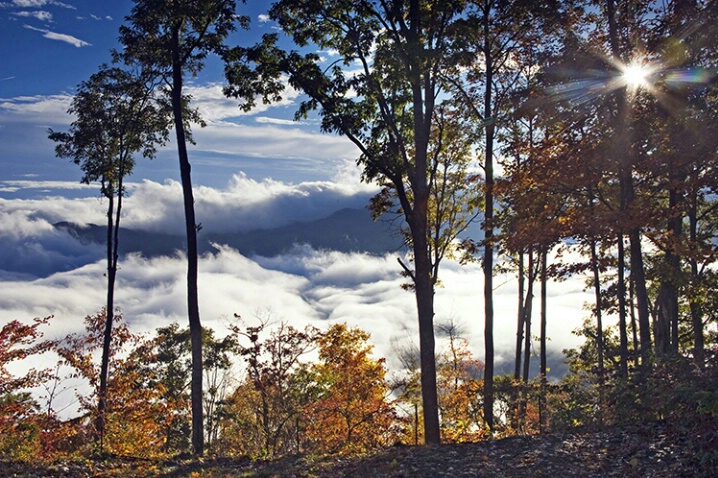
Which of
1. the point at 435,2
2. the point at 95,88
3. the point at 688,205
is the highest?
the point at 95,88

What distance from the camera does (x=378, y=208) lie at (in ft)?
44.8

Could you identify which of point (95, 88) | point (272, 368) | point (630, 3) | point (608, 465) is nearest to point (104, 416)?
point (272, 368)

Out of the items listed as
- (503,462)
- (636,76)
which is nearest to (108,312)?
(503,462)

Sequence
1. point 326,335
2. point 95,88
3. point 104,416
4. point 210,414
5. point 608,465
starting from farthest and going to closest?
point 210,414, point 326,335, point 95,88, point 104,416, point 608,465

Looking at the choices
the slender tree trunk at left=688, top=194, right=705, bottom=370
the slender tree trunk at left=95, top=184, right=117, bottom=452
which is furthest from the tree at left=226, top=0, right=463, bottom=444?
the slender tree trunk at left=95, top=184, right=117, bottom=452

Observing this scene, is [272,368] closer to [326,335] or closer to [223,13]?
[326,335]

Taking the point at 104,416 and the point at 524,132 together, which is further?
the point at 104,416

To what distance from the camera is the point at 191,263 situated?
13.0m

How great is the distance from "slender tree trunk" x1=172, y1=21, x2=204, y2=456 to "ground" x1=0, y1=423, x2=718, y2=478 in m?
2.77

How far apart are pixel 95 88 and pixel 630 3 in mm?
17694

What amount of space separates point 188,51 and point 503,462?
1177 cm

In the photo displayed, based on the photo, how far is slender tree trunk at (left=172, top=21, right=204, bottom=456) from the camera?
12797 millimetres

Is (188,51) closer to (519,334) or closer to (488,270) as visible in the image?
(488,270)

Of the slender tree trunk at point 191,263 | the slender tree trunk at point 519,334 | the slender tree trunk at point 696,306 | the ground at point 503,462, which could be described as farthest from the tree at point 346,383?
the ground at point 503,462
